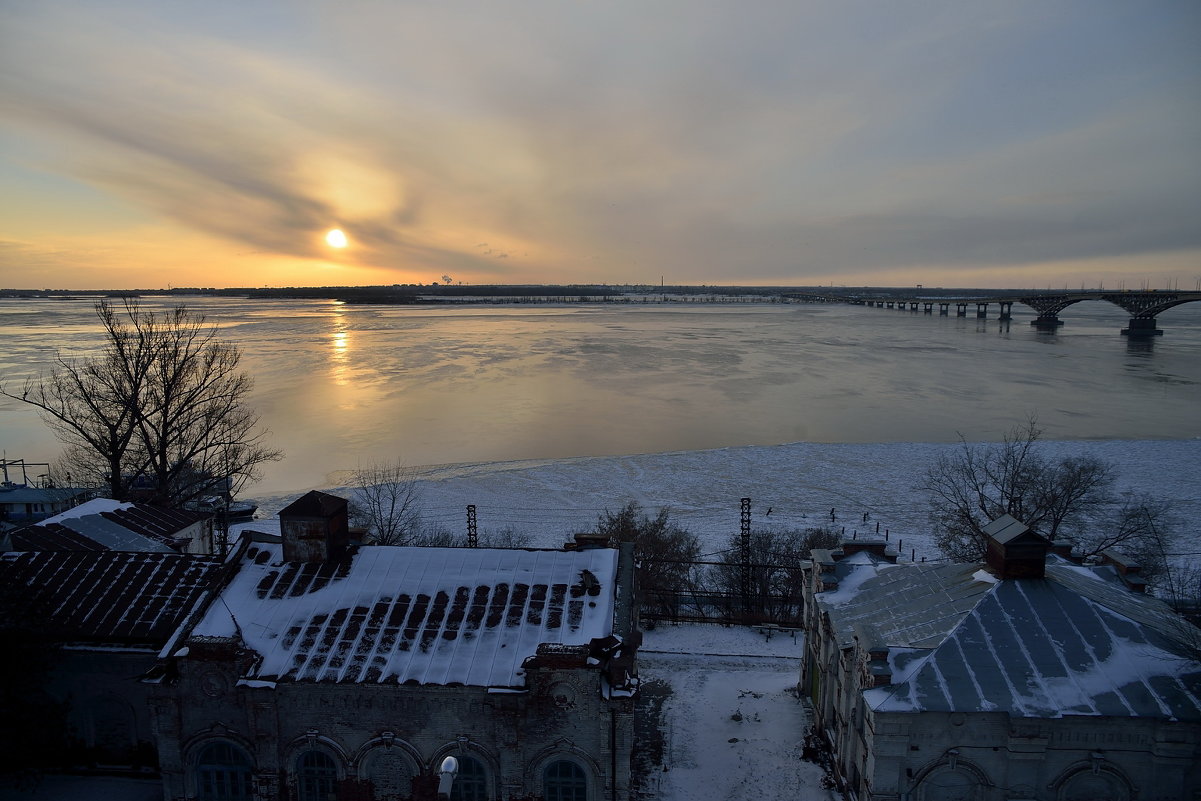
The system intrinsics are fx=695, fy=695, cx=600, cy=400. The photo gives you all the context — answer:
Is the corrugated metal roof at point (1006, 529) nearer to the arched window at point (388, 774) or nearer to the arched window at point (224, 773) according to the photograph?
the arched window at point (388, 774)

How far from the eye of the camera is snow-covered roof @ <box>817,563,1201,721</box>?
10.6 meters

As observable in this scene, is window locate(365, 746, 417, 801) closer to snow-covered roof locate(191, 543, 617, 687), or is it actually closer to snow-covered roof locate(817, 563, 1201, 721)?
snow-covered roof locate(191, 543, 617, 687)

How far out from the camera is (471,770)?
453 inches

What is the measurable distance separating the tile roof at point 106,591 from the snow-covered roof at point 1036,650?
41.8ft

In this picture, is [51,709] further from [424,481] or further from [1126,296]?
[1126,296]

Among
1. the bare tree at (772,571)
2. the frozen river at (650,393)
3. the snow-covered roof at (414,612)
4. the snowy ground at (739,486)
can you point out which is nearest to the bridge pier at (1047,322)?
the frozen river at (650,393)

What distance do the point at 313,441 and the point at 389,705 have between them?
3487cm

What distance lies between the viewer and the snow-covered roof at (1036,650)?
34.9 feet

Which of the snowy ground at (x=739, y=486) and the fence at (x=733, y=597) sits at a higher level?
the snowy ground at (x=739, y=486)

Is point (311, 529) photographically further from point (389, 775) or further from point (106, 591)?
point (389, 775)

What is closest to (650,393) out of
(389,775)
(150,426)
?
(150,426)

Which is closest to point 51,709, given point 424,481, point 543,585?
point 543,585

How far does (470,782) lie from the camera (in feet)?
37.9

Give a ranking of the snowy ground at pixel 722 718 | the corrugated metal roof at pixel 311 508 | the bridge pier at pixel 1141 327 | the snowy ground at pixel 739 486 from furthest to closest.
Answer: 1. the bridge pier at pixel 1141 327
2. the snowy ground at pixel 739 486
3. the snowy ground at pixel 722 718
4. the corrugated metal roof at pixel 311 508
